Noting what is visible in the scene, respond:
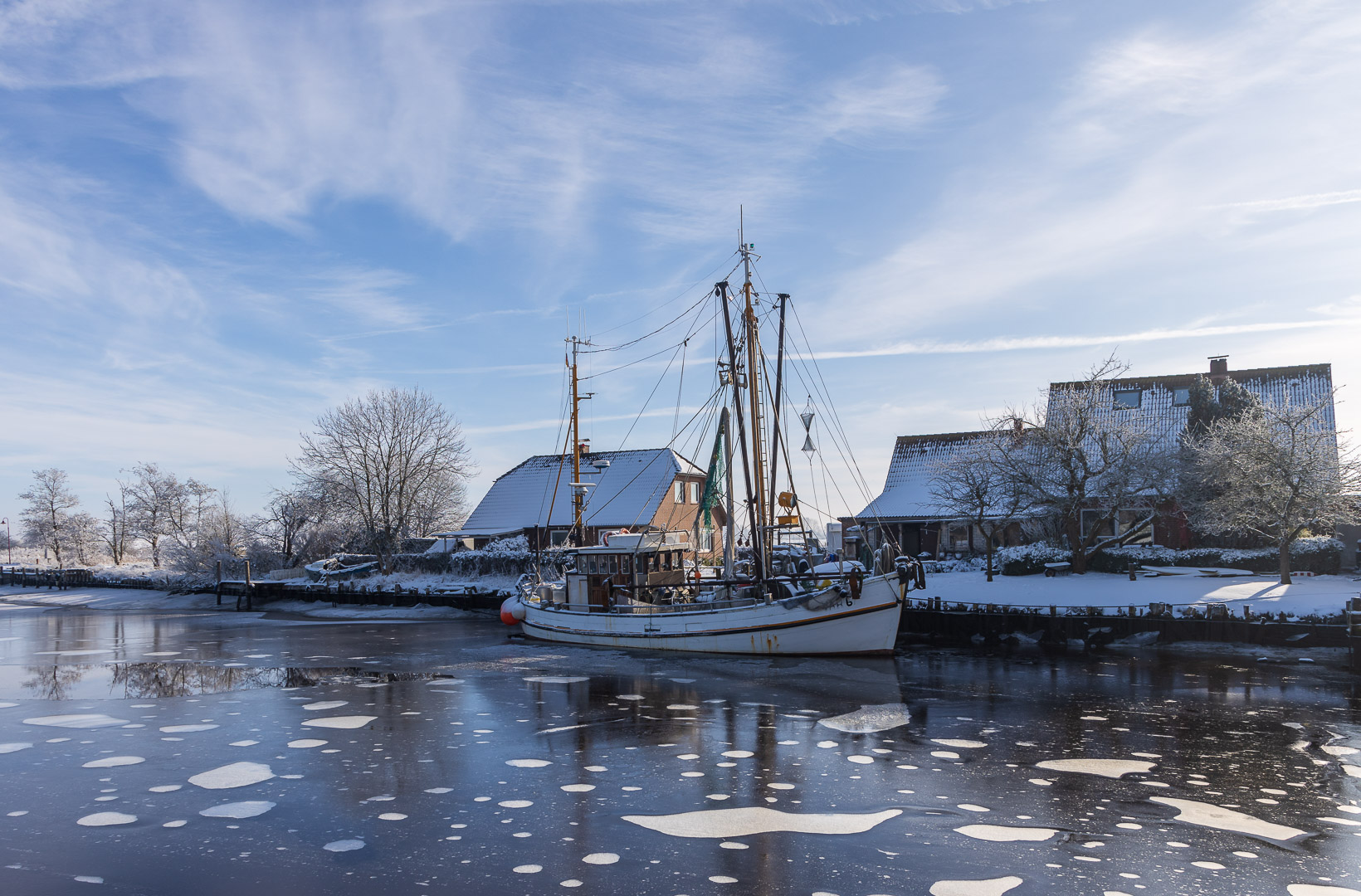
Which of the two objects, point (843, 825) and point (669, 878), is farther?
point (843, 825)

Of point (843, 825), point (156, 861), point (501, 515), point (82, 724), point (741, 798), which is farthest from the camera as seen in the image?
point (501, 515)

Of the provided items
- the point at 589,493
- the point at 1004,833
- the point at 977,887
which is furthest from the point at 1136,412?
the point at 977,887

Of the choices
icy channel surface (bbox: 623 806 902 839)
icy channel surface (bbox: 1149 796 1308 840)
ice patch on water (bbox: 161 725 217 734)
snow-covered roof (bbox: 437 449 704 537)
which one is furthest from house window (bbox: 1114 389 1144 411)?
ice patch on water (bbox: 161 725 217 734)

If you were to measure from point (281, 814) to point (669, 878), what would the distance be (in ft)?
15.1

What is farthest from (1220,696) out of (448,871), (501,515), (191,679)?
(501,515)

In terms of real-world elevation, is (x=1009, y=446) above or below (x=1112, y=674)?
above

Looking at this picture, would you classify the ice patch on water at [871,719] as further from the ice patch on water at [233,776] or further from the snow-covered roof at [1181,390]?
the snow-covered roof at [1181,390]

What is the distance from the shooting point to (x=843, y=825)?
8898 millimetres

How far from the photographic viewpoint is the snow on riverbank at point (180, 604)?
39.9 meters

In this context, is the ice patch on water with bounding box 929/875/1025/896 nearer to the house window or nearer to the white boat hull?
the white boat hull

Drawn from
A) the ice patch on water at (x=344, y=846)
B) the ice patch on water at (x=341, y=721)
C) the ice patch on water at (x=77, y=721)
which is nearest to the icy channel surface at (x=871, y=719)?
the ice patch on water at (x=341, y=721)

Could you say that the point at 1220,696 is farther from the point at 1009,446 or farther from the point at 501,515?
the point at 501,515

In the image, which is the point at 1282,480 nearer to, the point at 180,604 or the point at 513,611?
the point at 513,611

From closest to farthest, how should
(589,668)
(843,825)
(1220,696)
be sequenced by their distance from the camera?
(843,825) → (1220,696) → (589,668)
